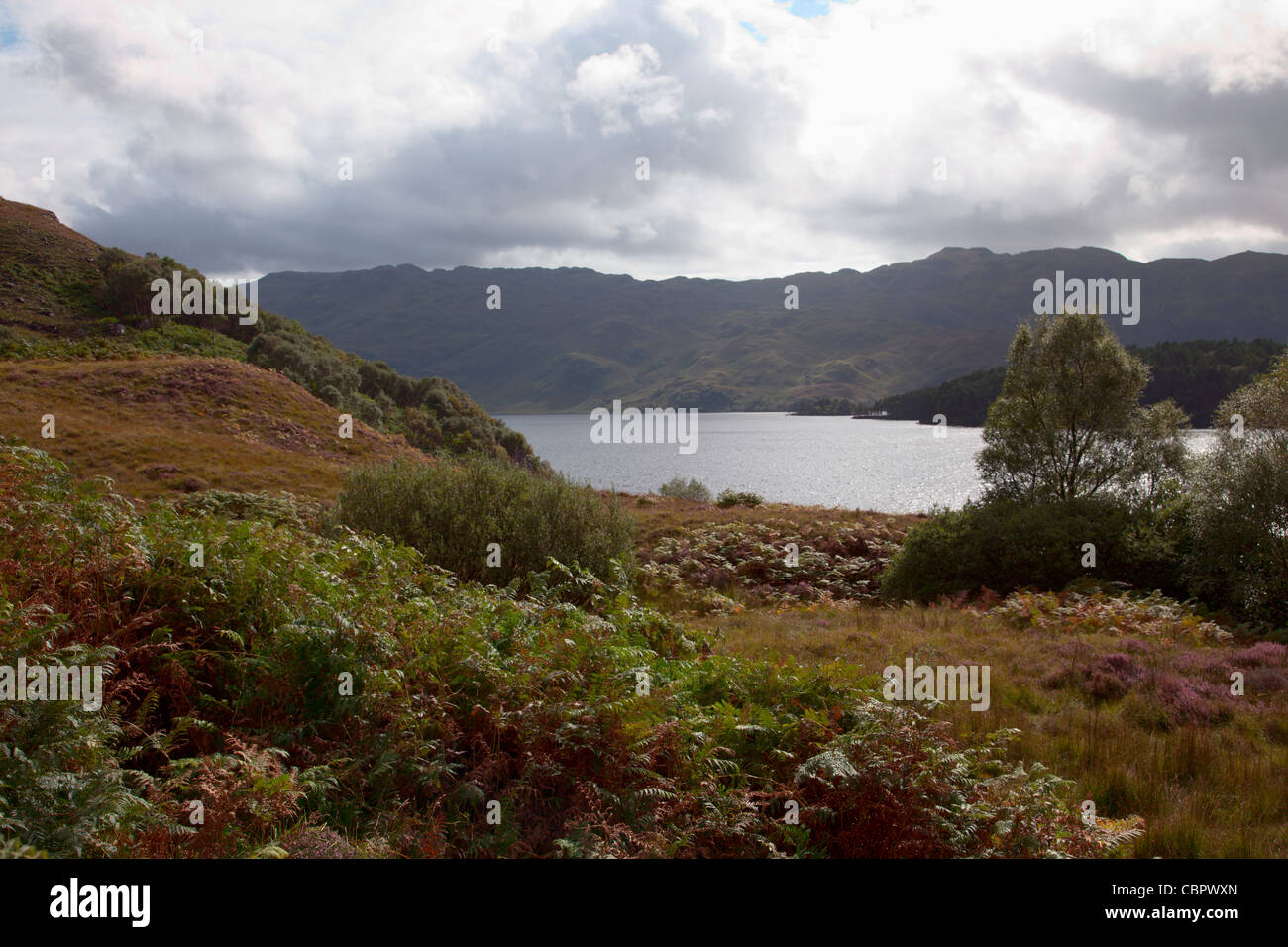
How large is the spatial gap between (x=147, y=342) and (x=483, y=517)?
56.1m

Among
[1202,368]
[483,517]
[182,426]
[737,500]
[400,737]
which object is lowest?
[400,737]

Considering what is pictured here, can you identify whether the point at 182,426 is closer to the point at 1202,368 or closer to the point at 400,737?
the point at 400,737

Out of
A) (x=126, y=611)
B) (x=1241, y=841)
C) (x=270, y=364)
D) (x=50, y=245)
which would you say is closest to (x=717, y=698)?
(x=1241, y=841)

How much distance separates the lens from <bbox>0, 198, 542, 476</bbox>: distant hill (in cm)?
4109

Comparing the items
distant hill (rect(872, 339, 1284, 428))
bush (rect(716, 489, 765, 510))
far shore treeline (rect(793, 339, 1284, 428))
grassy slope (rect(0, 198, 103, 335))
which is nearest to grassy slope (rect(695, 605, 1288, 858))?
bush (rect(716, 489, 765, 510))

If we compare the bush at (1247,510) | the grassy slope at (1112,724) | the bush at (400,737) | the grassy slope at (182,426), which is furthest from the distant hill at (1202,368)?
the bush at (400,737)

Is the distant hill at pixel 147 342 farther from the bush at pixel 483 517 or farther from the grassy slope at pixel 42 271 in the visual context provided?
the bush at pixel 483 517

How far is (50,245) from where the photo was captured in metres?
74.0

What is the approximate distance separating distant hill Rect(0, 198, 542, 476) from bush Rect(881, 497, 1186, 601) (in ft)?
89.5

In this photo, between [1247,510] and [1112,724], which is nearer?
[1112,724]

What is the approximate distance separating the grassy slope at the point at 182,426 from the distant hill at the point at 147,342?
9.6 inches

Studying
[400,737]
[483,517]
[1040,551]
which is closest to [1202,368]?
[1040,551]

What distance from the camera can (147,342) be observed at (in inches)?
2237
